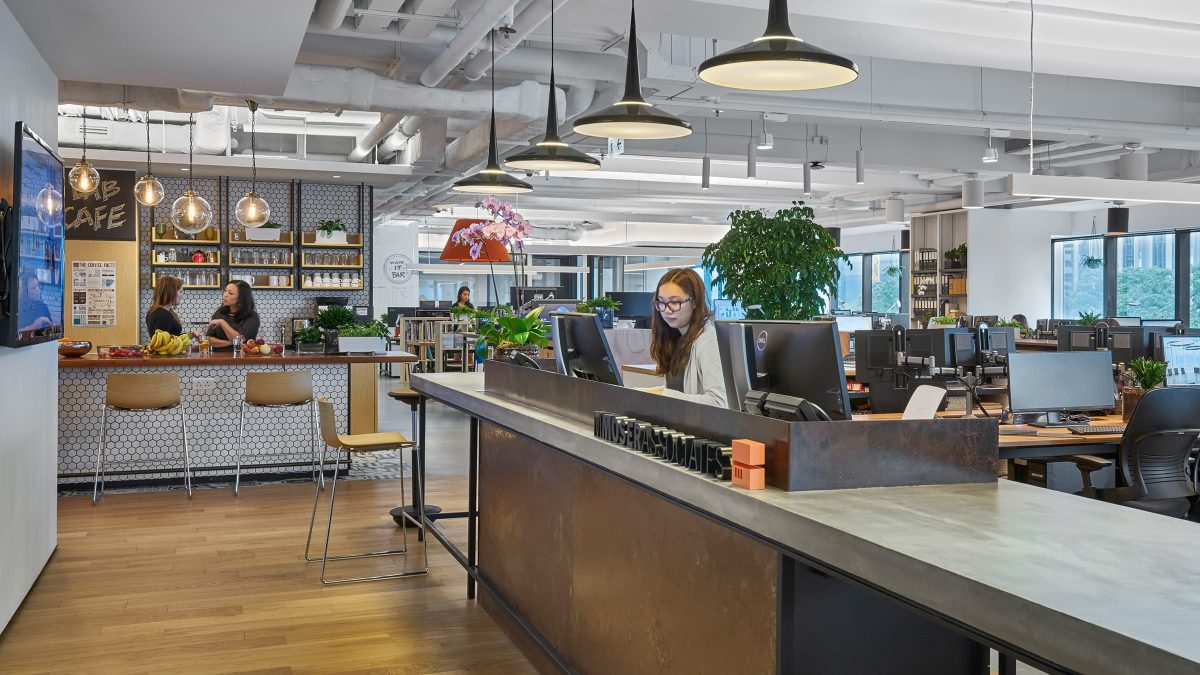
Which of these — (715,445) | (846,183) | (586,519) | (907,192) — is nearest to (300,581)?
(586,519)

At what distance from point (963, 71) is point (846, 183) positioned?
6.11 m

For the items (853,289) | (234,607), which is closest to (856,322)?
(853,289)

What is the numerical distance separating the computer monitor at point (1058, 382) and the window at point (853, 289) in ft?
56.9

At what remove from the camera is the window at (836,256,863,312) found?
22578 mm

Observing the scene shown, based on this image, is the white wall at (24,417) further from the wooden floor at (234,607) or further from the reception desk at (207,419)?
the reception desk at (207,419)

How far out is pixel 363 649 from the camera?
4117mm

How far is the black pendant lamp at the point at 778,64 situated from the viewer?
3.18 metres

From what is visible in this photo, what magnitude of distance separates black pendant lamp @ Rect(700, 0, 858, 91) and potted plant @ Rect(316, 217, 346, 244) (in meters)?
9.30

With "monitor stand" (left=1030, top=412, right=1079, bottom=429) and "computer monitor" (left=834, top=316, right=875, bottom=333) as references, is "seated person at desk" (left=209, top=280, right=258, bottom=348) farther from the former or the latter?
"computer monitor" (left=834, top=316, right=875, bottom=333)

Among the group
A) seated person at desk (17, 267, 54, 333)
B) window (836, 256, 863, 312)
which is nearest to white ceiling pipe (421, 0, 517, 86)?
seated person at desk (17, 267, 54, 333)

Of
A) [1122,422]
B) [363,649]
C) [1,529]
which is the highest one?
[1122,422]

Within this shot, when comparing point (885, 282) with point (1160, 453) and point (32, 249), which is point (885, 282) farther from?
point (32, 249)

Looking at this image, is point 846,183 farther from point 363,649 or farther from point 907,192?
point 363,649

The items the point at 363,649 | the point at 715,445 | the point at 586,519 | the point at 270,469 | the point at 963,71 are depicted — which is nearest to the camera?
the point at 715,445
